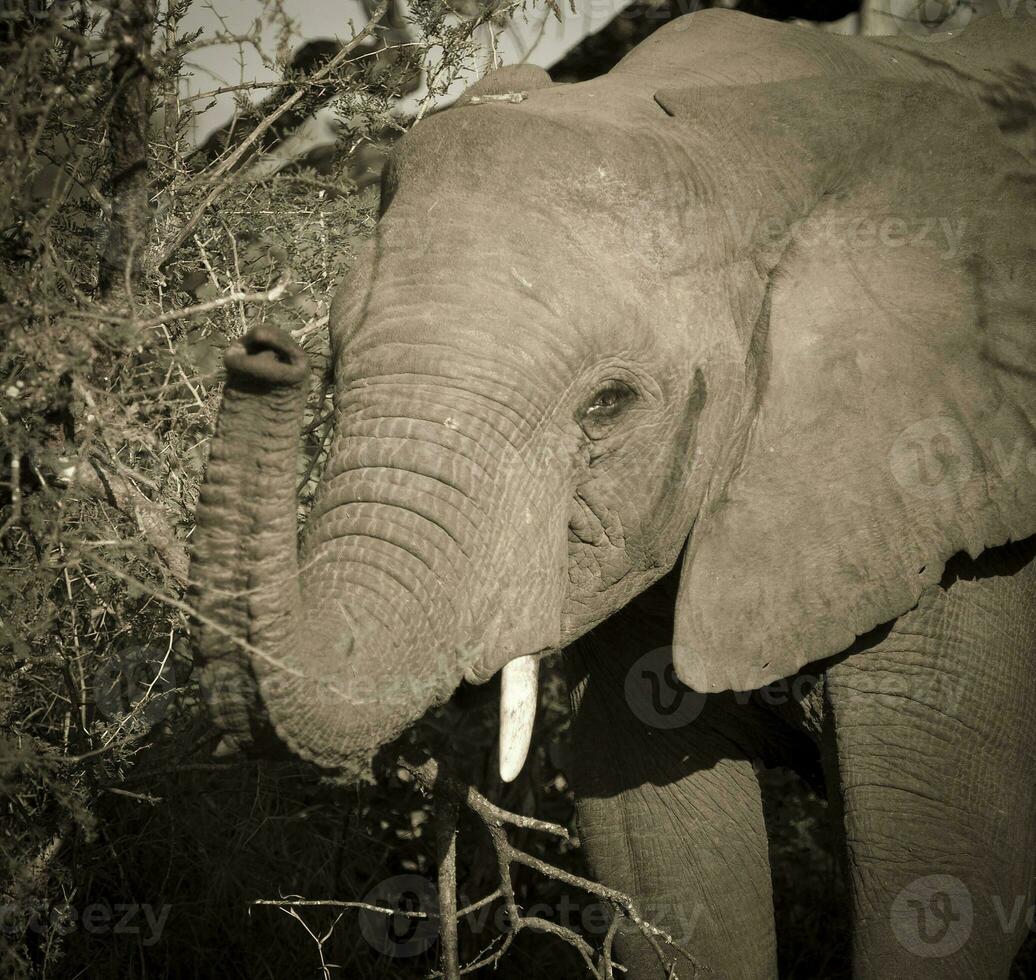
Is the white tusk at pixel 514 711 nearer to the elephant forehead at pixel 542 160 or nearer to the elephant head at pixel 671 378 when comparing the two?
the elephant head at pixel 671 378

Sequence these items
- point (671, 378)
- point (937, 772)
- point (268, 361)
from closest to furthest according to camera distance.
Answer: point (268, 361)
point (671, 378)
point (937, 772)

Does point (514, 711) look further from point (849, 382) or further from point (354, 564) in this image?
point (849, 382)

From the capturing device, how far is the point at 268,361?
5.80 feet

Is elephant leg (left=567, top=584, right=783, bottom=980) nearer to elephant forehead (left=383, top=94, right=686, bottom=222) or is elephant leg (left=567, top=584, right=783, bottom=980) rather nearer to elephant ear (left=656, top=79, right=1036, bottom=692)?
elephant ear (left=656, top=79, right=1036, bottom=692)

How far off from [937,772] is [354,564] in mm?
1440

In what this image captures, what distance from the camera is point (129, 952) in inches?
137

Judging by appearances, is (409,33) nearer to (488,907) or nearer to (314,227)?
(314,227)

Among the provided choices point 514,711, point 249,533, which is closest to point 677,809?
point 514,711

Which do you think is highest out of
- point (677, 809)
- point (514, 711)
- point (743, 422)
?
point (743, 422)

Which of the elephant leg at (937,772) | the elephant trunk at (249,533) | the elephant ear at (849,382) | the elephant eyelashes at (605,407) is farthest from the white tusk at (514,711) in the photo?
the elephant leg at (937,772)

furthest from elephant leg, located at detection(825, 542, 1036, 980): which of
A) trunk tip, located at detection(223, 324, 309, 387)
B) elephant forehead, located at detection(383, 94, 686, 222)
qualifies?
trunk tip, located at detection(223, 324, 309, 387)

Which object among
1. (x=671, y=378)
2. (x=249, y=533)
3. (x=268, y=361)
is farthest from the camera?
(x=671, y=378)

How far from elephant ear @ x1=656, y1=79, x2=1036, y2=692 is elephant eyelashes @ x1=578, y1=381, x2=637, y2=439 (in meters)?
0.30

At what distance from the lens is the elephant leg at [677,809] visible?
136 inches
